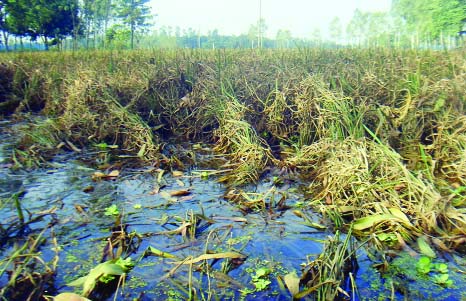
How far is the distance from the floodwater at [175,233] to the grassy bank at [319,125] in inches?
11.6

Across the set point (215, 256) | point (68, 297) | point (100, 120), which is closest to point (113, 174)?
point (100, 120)

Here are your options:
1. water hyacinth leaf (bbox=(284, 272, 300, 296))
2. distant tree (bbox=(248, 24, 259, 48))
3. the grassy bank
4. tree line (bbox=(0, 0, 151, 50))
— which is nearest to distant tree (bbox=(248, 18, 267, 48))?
distant tree (bbox=(248, 24, 259, 48))

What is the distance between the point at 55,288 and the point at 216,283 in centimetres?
79

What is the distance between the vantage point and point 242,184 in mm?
3785

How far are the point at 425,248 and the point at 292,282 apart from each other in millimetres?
910

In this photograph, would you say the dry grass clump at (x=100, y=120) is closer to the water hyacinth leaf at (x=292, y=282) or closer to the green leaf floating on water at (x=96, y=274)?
the green leaf floating on water at (x=96, y=274)

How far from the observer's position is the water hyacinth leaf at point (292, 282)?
6.64 feet

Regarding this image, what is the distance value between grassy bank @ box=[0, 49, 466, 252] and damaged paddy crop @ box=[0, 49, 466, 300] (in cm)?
2

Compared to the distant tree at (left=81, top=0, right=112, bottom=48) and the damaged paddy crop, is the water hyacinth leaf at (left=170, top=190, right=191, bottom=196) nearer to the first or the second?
the damaged paddy crop

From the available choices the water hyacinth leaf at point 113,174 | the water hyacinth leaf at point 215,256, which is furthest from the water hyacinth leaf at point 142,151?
the water hyacinth leaf at point 215,256

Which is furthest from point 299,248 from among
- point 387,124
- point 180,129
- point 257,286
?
point 180,129

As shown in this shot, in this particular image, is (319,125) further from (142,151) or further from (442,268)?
(442,268)

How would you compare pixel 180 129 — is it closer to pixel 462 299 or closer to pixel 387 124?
pixel 387 124

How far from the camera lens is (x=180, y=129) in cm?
557
